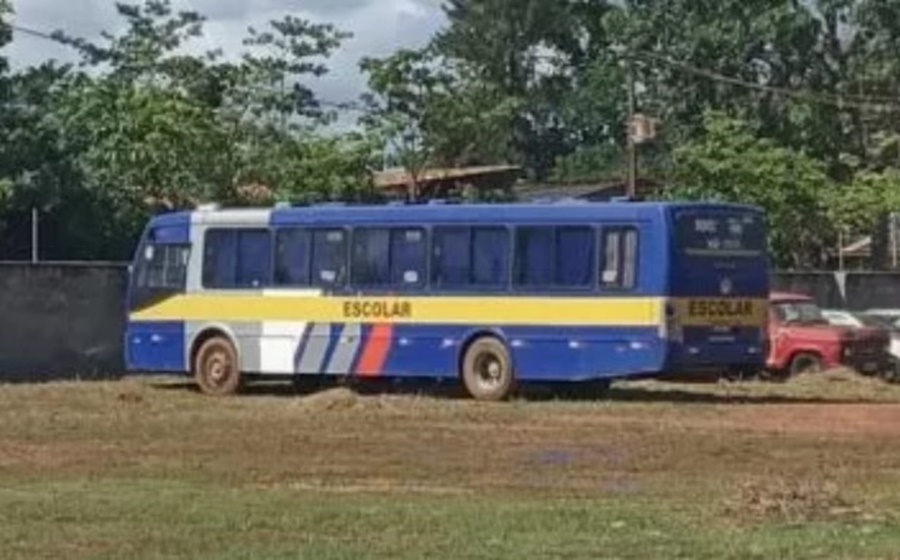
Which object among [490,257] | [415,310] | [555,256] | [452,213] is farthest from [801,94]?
[555,256]

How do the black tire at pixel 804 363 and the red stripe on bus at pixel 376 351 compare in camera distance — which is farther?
the black tire at pixel 804 363

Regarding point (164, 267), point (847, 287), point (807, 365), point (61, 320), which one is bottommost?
point (807, 365)

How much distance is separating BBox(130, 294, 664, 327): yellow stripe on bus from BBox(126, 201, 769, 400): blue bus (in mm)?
21

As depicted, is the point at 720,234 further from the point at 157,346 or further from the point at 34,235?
the point at 34,235

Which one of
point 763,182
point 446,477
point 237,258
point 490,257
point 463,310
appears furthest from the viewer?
point 763,182

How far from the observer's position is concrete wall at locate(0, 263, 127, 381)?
35.1 meters

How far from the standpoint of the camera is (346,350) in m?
30.6

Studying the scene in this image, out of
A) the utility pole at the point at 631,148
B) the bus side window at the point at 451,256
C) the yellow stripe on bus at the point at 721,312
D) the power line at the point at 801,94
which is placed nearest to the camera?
the yellow stripe on bus at the point at 721,312

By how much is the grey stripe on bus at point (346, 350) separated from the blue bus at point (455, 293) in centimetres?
2

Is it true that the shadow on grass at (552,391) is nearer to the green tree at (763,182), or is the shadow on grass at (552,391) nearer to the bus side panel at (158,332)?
the bus side panel at (158,332)

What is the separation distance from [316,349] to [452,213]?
9.93 ft

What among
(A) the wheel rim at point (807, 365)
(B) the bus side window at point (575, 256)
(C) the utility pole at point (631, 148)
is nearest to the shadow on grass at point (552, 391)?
(B) the bus side window at point (575, 256)

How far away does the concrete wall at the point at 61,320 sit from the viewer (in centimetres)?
3509

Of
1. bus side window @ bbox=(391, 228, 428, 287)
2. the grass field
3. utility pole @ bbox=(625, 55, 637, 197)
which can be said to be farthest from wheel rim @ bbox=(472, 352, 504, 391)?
utility pole @ bbox=(625, 55, 637, 197)
